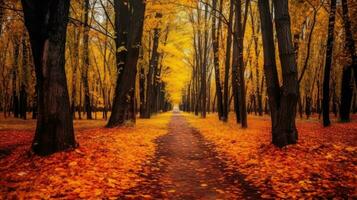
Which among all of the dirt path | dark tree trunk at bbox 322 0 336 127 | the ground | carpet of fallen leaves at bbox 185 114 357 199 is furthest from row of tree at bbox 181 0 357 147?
the dirt path

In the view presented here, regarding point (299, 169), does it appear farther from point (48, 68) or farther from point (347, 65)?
point (347, 65)

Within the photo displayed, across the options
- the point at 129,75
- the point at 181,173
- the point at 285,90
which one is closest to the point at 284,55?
the point at 285,90

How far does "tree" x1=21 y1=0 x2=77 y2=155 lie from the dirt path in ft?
8.31

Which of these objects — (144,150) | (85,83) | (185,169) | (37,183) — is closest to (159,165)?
(185,169)

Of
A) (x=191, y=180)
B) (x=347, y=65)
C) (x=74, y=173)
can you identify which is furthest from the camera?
(x=347, y=65)

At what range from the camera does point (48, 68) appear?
8.05 metres

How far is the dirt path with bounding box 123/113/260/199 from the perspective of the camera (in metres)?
5.98

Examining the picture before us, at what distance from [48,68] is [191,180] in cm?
433

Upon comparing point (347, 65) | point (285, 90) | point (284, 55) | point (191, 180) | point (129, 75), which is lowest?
point (191, 180)

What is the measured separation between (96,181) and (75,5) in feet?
58.1

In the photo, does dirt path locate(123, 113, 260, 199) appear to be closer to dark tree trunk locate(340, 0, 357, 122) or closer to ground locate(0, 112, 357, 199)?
ground locate(0, 112, 357, 199)

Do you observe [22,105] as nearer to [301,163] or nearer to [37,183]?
[37,183]

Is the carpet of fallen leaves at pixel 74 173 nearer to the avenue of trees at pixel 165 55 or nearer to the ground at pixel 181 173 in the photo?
the ground at pixel 181 173

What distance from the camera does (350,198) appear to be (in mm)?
5363
